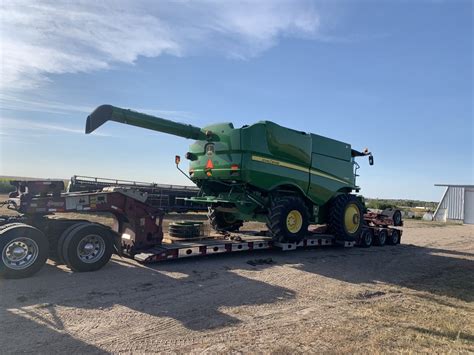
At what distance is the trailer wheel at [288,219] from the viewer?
10344 millimetres

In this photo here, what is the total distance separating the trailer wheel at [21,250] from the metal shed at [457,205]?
35.0m

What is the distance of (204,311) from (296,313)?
137 centimetres

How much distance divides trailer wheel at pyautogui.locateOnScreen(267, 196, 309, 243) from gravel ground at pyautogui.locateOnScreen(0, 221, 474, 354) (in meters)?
1.07

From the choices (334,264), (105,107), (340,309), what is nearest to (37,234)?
(105,107)

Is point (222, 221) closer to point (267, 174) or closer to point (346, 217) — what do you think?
point (267, 174)

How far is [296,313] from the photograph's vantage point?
6.13 m

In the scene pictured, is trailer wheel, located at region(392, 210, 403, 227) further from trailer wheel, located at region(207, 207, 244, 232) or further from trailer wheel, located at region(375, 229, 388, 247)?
trailer wheel, located at region(207, 207, 244, 232)

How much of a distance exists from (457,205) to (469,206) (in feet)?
3.69

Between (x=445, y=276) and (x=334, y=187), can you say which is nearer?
(x=445, y=276)

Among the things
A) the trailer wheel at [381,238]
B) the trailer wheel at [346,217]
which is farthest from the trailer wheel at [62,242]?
the trailer wheel at [381,238]

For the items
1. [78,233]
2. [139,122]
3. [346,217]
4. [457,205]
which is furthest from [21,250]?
[457,205]

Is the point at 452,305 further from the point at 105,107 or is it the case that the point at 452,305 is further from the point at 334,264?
the point at 105,107

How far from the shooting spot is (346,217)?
12.6 m

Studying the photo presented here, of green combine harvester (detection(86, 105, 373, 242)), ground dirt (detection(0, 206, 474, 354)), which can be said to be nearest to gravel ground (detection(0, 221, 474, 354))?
ground dirt (detection(0, 206, 474, 354))
